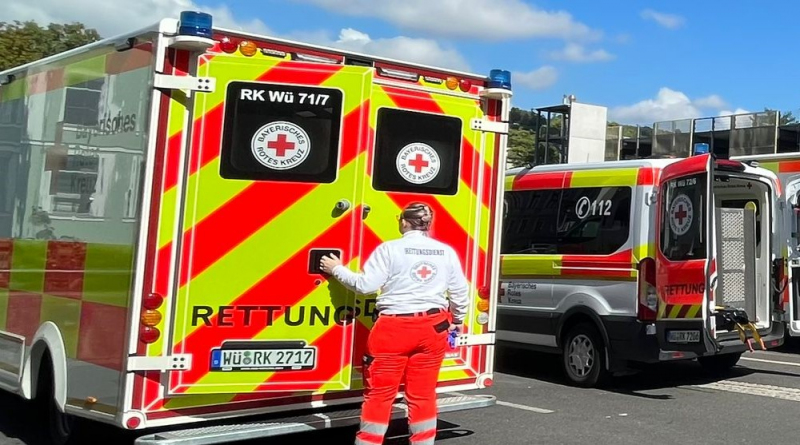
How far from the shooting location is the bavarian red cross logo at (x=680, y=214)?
897cm

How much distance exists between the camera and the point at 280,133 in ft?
19.0

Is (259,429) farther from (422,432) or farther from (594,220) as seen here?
(594,220)

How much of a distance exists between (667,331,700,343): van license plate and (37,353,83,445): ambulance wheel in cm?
540

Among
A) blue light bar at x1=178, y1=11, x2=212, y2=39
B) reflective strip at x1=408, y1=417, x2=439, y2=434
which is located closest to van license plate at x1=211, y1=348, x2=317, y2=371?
reflective strip at x1=408, y1=417, x2=439, y2=434

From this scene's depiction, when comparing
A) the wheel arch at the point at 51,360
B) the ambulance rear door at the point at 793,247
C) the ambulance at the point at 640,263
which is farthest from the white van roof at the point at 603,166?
the wheel arch at the point at 51,360

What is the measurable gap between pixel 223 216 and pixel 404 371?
1.42 meters

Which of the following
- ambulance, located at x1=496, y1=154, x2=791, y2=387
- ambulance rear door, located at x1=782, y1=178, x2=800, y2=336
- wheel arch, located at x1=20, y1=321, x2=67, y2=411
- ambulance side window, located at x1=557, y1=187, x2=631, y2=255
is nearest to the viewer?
wheel arch, located at x1=20, y1=321, x2=67, y2=411

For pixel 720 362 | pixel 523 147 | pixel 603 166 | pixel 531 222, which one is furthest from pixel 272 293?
pixel 523 147

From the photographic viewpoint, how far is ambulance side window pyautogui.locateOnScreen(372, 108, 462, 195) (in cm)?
623

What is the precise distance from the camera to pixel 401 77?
20.7 feet

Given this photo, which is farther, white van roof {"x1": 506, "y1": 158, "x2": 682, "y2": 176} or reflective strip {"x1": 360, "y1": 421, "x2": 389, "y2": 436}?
white van roof {"x1": 506, "y1": 158, "x2": 682, "y2": 176}

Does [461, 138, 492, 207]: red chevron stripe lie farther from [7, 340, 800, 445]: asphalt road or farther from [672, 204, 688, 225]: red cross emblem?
[672, 204, 688, 225]: red cross emblem

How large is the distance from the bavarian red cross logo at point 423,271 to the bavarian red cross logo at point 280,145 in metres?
0.96

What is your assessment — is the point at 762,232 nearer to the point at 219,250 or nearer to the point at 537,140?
the point at 219,250
